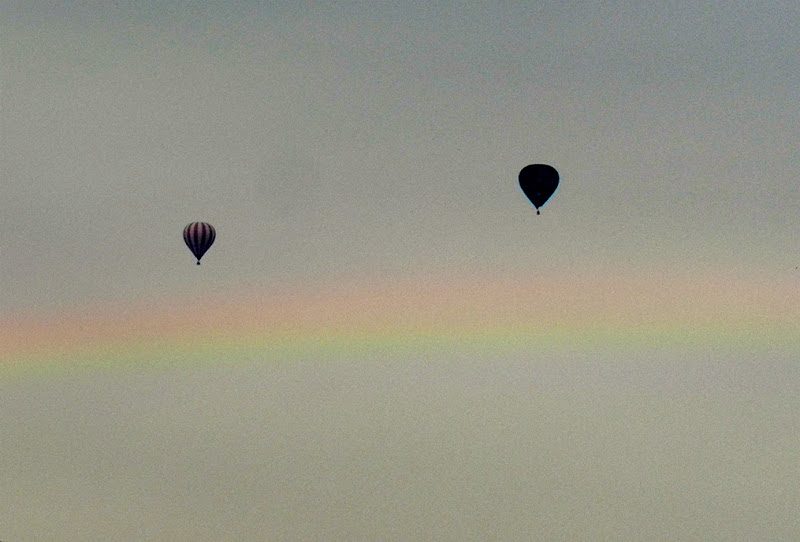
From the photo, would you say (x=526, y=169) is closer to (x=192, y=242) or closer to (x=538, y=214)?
(x=538, y=214)

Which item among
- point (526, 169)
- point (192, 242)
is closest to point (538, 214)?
point (526, 169)

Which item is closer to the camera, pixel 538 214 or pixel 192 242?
pixel 538 214
